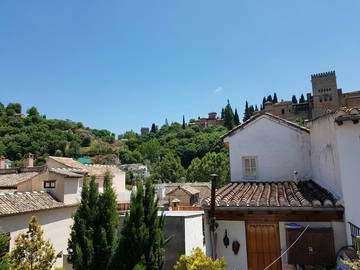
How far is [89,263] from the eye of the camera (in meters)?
8.17

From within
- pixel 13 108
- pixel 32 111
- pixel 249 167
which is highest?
pixel 13 108

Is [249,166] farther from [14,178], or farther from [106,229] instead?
[14,178]

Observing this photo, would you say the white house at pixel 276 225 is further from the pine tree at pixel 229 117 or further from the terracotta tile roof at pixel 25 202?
the pine tree at pixel 229 117

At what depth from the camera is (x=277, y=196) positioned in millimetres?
7797

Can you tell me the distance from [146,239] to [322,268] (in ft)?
17.1

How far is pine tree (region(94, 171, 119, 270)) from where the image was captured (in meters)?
8.48

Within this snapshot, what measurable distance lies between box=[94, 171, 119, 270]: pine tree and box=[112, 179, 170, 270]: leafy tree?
2.84 ft

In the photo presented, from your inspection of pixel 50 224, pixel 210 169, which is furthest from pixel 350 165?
pixel 210 169

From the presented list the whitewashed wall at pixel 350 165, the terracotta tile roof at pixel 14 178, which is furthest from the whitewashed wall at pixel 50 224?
the whitewashed wall at pixel 350 165

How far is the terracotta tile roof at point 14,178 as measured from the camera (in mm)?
18827

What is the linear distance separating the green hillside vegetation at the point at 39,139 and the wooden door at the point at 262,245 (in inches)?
3088

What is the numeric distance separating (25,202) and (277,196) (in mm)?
13710

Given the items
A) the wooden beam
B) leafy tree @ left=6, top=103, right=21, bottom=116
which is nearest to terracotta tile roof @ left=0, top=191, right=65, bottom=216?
the wooden beam

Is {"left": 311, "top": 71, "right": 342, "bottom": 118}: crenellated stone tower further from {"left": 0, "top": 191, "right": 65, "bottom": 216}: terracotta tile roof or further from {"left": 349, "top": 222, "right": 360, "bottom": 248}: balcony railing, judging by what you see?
{"left": 349, "top": 222, "right": 360, "bottom": 248}: balcony railing
